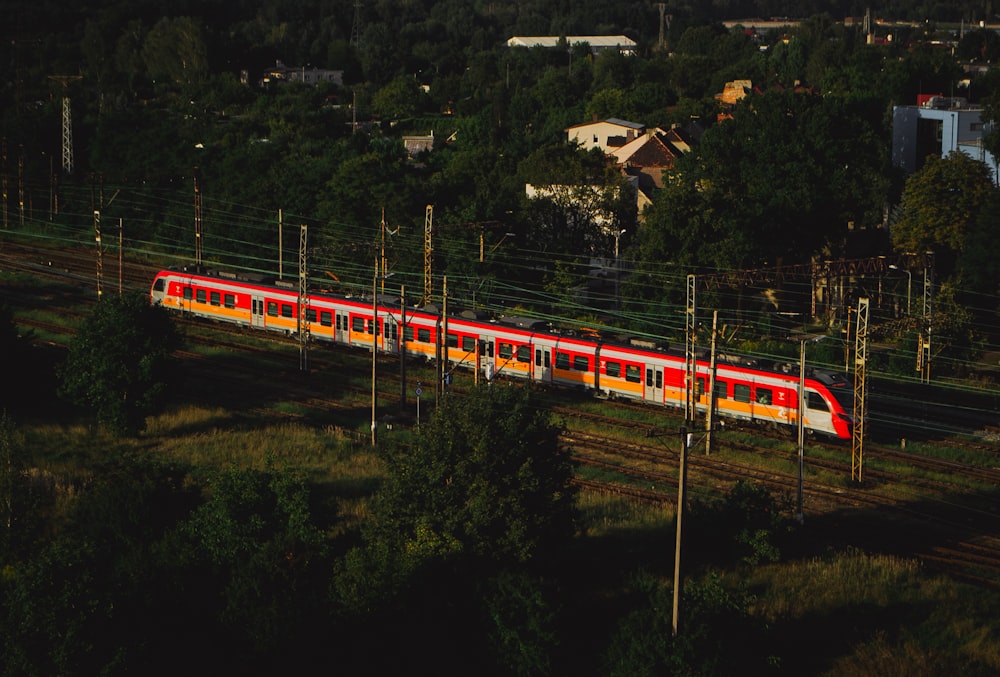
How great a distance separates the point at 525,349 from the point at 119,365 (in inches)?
415

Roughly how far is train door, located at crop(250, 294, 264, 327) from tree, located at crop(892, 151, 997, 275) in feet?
74.7

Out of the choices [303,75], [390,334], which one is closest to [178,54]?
[303,75]

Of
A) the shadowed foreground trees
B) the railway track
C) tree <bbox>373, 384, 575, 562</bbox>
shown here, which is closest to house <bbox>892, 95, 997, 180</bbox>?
the railway track

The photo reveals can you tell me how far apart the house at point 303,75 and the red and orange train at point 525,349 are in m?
75.4

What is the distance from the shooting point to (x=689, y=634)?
19.6 metres

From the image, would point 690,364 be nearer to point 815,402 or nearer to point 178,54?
point 815,402

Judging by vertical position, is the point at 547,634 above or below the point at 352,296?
below

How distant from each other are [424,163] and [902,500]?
1844 inches

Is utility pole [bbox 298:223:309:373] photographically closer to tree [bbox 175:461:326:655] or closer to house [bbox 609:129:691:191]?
tree [bbox 175:461:326:655]

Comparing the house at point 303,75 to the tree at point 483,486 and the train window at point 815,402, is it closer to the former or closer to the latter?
the train window at point 815,402

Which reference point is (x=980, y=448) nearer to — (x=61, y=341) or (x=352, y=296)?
(x=352, y=296)

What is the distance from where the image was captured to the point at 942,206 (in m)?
47.1

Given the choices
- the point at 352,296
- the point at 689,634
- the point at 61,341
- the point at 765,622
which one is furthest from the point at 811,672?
the point at 61,341

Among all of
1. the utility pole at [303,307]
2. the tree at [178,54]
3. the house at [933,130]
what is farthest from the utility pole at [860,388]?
the tree at [178,54]
